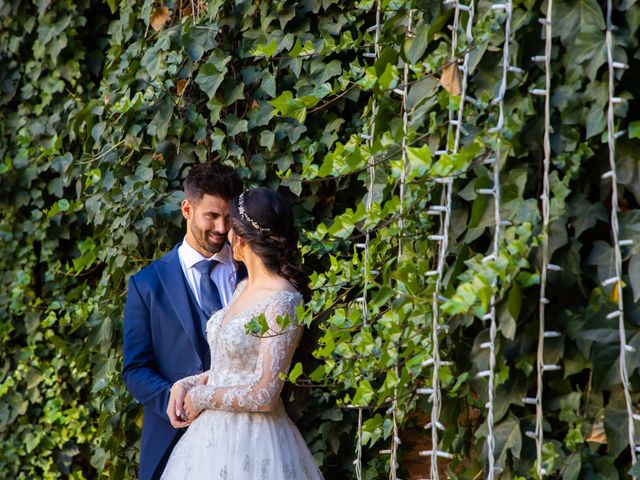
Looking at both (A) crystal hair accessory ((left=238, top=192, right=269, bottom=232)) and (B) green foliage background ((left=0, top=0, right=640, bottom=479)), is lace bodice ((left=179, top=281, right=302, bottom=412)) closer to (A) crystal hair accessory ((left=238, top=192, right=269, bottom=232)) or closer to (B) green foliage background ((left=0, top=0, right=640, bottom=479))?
(B) green foliage background ((left=0, top=0, right=640, bottom=479))

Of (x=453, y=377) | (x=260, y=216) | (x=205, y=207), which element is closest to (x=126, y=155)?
(x=205, y=207)

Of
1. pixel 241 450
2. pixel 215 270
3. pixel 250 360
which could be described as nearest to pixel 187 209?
pixel 215 270

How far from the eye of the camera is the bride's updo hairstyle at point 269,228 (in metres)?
2.89

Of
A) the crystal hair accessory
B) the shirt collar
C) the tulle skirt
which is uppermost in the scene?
the crystal hair accessory

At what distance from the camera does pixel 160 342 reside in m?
3.21

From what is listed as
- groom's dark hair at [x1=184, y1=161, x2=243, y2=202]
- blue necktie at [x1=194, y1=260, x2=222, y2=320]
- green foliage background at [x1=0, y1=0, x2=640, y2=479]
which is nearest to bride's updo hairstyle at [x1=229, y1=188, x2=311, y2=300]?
green foliage background at [x1=0, y1=0, x2=640, y2=479]

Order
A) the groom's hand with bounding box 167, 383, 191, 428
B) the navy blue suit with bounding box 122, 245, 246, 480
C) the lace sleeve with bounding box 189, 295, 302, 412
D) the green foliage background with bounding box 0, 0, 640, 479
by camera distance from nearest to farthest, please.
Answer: the green foliage background with bounding box 0, 0, 640, 479 → the lace sleeve with bounding box 189, 295, 302, 412 → the groom's hand with bounding box 167, 383, 191, 428 → the navy blue suit with bounding box 122, 245, 246, 480

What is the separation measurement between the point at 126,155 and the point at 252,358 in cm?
126

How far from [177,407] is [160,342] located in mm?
280

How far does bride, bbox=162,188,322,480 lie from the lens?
2.82 m

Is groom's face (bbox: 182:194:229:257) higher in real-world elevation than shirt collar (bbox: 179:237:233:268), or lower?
higher

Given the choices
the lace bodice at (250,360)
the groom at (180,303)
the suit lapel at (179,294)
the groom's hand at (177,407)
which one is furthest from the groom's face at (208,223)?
the groom's hand at (177,407)

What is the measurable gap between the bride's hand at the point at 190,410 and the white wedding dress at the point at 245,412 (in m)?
0.02

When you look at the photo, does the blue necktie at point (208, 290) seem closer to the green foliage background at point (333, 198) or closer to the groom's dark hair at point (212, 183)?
the groom's dark hair at point (212, 183)
